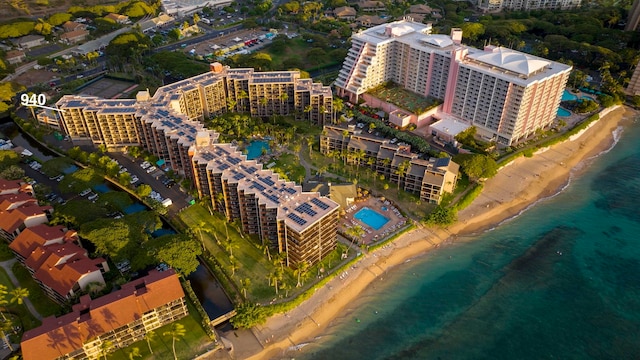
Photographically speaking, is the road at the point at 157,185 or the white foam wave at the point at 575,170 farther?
the white foam wave at the point at 575,170

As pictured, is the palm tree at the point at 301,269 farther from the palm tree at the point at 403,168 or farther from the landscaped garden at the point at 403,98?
the landscaped garden at the point at 403,98

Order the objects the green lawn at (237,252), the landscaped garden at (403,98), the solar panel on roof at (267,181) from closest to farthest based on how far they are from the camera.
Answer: the green lawn at (237,252) < the solar panel on roof at (267,181) < the landscaped garden at (403,98)

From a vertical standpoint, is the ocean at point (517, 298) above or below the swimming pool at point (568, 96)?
below

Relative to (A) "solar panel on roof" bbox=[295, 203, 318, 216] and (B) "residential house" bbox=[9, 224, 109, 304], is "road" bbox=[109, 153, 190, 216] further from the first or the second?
(A) "solar panel on roof" bbox=[295, 203, 318, 216]

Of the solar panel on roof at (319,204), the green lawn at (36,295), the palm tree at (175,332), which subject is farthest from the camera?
the solar panel on roof at (319,204)

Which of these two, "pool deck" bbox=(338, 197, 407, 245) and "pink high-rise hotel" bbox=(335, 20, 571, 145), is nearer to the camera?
"pool deck" bbox=(338, 197, 407, 245)

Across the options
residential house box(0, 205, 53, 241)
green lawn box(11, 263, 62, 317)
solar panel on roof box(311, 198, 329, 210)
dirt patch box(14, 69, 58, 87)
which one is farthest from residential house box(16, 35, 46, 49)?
solar panel on roof box(311, 198, 329, 210)

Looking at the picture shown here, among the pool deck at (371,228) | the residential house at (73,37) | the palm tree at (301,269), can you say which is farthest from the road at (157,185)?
the residential house at (73,37)
